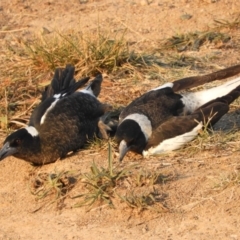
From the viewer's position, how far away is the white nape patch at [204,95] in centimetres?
740

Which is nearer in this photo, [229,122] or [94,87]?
[229,122]

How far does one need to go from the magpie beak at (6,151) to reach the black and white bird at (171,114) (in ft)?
2.71

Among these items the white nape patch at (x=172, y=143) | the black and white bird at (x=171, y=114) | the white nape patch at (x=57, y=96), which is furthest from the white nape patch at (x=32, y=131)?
the white nape patch at (x=172, y=143)

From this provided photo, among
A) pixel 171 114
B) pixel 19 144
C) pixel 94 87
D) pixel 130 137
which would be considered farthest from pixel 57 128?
pixel 171 114

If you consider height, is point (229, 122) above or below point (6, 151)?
below

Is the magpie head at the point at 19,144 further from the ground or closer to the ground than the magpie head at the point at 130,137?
further from the ground

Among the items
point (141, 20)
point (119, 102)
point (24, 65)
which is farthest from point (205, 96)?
point (141, 20)

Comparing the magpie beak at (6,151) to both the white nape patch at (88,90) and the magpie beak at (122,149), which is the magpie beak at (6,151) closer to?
the magpie beak at (122,149)

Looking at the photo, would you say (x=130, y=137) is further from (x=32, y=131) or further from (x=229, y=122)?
(x=229, y=122)

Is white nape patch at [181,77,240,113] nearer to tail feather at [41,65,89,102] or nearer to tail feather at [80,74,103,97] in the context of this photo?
tail feather at [80,74,103,97]

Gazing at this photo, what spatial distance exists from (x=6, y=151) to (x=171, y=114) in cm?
138

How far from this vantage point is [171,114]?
23.8 feet

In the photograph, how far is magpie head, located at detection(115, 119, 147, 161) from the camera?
6.83 m

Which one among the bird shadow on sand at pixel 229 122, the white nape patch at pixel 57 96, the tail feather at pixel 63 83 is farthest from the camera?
the tail feather at pixel 63 83
